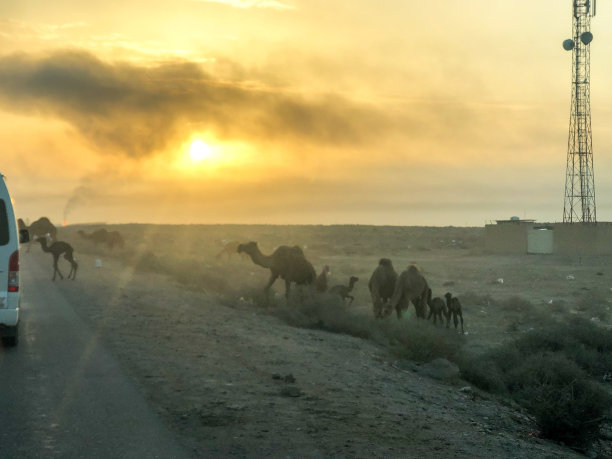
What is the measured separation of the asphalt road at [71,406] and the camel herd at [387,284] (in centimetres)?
996

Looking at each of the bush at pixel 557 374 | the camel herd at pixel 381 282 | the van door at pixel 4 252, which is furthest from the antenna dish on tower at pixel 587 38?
the van door at pixel 4 252

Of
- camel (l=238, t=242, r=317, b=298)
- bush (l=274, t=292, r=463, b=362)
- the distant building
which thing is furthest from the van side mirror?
the distant building

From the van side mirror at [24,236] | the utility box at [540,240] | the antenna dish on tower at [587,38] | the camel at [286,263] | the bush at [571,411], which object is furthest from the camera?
the utility box at [540,240]

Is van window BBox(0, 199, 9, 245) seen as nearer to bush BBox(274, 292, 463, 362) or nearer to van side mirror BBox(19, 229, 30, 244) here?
van side mirror BBox(19, 229, 30, 244)

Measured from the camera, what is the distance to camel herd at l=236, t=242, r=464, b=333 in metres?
22.1

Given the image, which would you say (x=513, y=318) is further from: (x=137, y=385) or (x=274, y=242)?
(x=274, y=242)

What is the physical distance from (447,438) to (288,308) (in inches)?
Answer: 509

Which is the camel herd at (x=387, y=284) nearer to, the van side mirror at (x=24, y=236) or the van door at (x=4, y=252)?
the van side mirror at (x=24, y=236)

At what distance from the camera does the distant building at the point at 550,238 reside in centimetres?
6112

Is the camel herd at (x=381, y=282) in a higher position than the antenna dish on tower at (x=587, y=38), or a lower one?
lower

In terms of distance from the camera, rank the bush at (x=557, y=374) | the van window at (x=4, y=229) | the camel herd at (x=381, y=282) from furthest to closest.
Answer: the camel herd at (x=381, y=282) < the van window at (x=4, y=229) < the bush at (x=557, y=374)

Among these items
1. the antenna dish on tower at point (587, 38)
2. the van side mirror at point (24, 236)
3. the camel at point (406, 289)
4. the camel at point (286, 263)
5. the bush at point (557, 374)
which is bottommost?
the bush at point (557, 374)

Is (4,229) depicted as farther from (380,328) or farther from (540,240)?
(540,240)

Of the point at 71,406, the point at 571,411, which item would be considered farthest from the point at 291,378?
the point at 571,411
